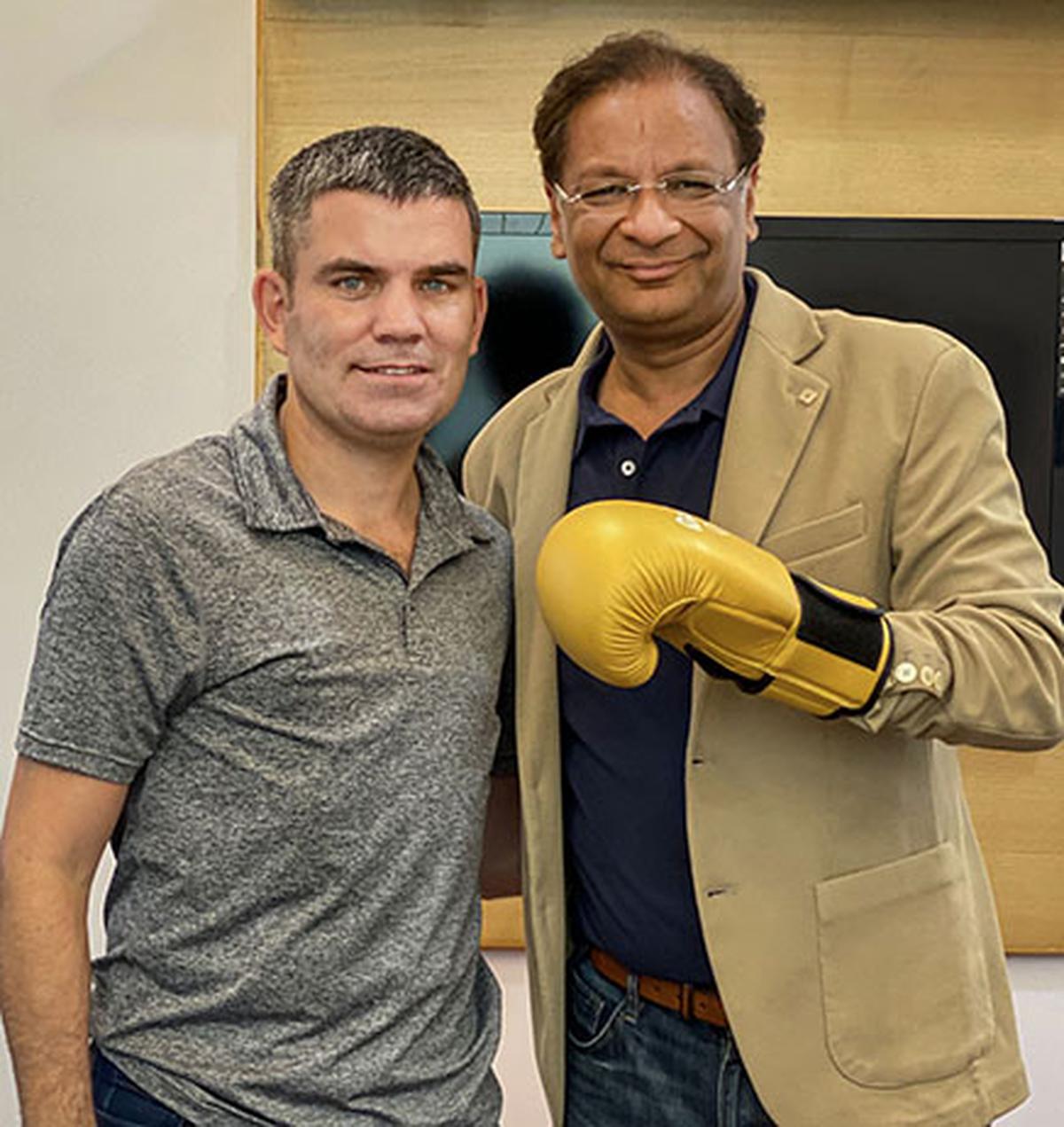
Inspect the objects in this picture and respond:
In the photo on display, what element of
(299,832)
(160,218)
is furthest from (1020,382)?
(299,832)

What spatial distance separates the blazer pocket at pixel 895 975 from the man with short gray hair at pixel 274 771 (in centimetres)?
38

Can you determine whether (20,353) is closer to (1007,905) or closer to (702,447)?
(702,447)

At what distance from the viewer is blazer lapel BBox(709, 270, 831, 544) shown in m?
1.49

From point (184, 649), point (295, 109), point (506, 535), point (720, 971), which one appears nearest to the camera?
point (184, 649)

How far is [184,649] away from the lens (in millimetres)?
1229

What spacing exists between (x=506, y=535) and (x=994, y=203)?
141cm

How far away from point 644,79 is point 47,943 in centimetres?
103

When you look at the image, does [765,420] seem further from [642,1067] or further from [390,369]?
[642,1067]

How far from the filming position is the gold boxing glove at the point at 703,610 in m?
1.26

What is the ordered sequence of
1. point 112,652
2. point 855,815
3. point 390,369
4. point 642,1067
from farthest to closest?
point 642,1067
point 855,815
point 390,369
point 112,652

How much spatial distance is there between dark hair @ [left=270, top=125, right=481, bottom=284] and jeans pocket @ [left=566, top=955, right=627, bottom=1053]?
2.81ft

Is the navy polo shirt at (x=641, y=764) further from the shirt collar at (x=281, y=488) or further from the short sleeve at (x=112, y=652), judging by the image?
the short sleeve at (x=112, y=652)

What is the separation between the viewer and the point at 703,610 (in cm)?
128

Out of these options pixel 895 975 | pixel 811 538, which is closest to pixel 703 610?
pixel 811 538
